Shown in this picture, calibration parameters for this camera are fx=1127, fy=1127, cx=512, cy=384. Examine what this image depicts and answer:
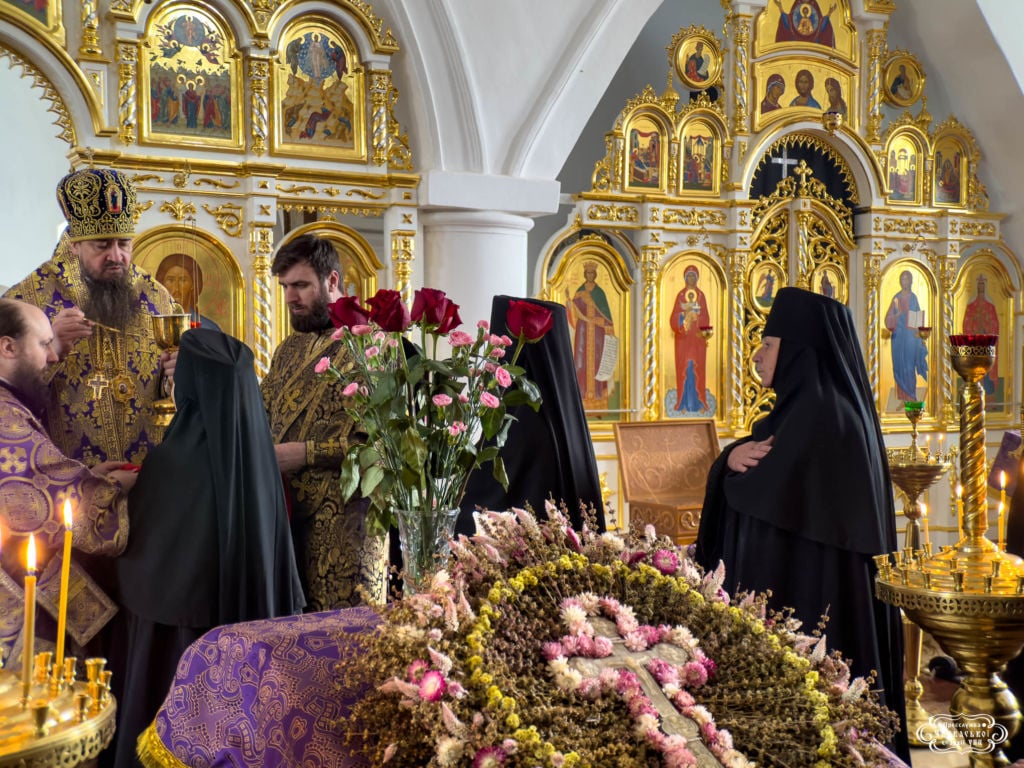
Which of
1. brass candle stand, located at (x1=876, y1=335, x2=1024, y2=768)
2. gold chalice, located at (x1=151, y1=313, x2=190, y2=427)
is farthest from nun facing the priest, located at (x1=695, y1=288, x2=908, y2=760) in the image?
gold chalice, located at (x1=151, y1=313, x2=190, y2=427)

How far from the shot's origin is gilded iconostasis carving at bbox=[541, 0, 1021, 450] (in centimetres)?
841

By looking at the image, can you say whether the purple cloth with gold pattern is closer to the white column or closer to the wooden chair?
the white column

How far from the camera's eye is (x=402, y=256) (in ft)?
23.3

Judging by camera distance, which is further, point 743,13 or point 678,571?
point 743,13

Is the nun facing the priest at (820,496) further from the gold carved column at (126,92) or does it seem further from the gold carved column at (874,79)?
the gold carved column at (874,79)

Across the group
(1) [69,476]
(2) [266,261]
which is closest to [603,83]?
(2) [266,261]

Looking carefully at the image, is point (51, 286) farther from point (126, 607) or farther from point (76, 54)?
point (76, 54)

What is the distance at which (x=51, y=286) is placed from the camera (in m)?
3.63

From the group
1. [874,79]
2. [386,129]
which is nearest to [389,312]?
[386,129]

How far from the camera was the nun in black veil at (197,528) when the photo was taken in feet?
8.95

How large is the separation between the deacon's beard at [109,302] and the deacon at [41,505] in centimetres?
64

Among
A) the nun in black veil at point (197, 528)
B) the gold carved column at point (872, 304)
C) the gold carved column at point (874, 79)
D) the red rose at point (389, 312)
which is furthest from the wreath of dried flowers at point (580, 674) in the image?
the gold carved column at point (874, 79)

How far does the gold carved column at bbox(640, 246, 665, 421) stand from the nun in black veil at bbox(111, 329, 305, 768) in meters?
5.78

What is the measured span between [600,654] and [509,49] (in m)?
6.06
